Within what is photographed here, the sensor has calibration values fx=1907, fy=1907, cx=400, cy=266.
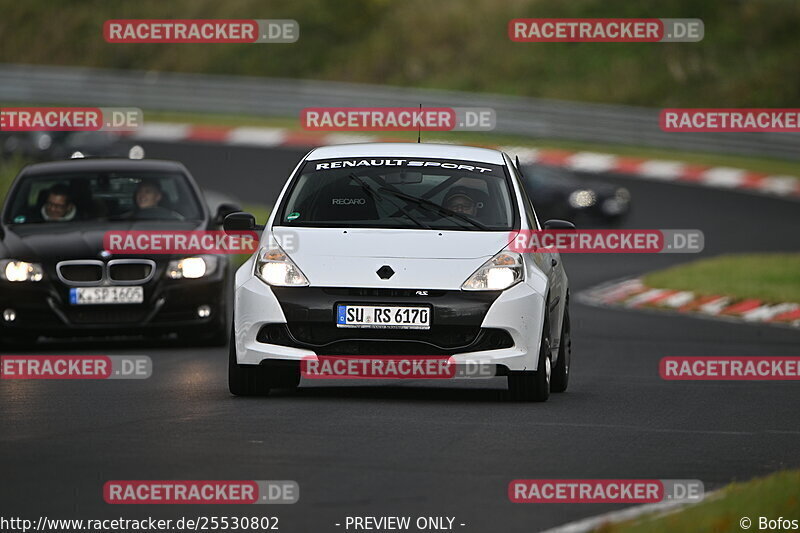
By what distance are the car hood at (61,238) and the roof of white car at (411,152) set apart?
3.16 m

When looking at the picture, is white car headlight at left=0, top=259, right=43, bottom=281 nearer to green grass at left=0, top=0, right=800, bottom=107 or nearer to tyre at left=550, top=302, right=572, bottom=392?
tyre at left=550, top=302, right=572, bottom=392

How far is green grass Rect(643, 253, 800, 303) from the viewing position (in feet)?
73.3

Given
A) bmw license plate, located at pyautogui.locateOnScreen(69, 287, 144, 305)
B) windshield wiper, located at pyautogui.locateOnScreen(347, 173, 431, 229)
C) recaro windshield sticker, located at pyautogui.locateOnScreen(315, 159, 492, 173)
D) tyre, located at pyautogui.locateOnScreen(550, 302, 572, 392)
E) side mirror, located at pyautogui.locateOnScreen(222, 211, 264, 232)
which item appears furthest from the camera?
bmw license plate, located at pyautogui.locateOnScreen(69, 287, 144, 305)

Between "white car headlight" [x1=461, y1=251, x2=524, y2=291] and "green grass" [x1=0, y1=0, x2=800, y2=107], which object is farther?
"green grass" [x1=0, y1=0, x2=800, y2=107]

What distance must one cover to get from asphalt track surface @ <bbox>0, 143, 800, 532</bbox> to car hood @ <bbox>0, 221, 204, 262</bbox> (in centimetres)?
79

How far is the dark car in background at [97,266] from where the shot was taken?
48.1 ft

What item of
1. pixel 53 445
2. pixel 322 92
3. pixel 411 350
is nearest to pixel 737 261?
pixel 411 350

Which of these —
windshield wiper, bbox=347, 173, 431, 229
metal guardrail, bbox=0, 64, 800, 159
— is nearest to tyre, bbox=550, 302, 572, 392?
windshield wiper, bbox=347, 173, 431, 229

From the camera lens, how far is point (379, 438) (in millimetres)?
9453

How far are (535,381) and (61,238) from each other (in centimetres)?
515

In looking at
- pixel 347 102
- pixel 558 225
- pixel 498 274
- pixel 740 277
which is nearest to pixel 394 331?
pixel 498 274

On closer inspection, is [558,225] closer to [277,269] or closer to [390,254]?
[390,254]

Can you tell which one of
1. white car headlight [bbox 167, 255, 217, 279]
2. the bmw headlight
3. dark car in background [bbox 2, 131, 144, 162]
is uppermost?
white car headlight [bbox 167, 255, 217, 279]

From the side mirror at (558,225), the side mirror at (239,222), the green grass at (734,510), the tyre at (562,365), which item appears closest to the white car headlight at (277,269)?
the side mirror at (239,222)
